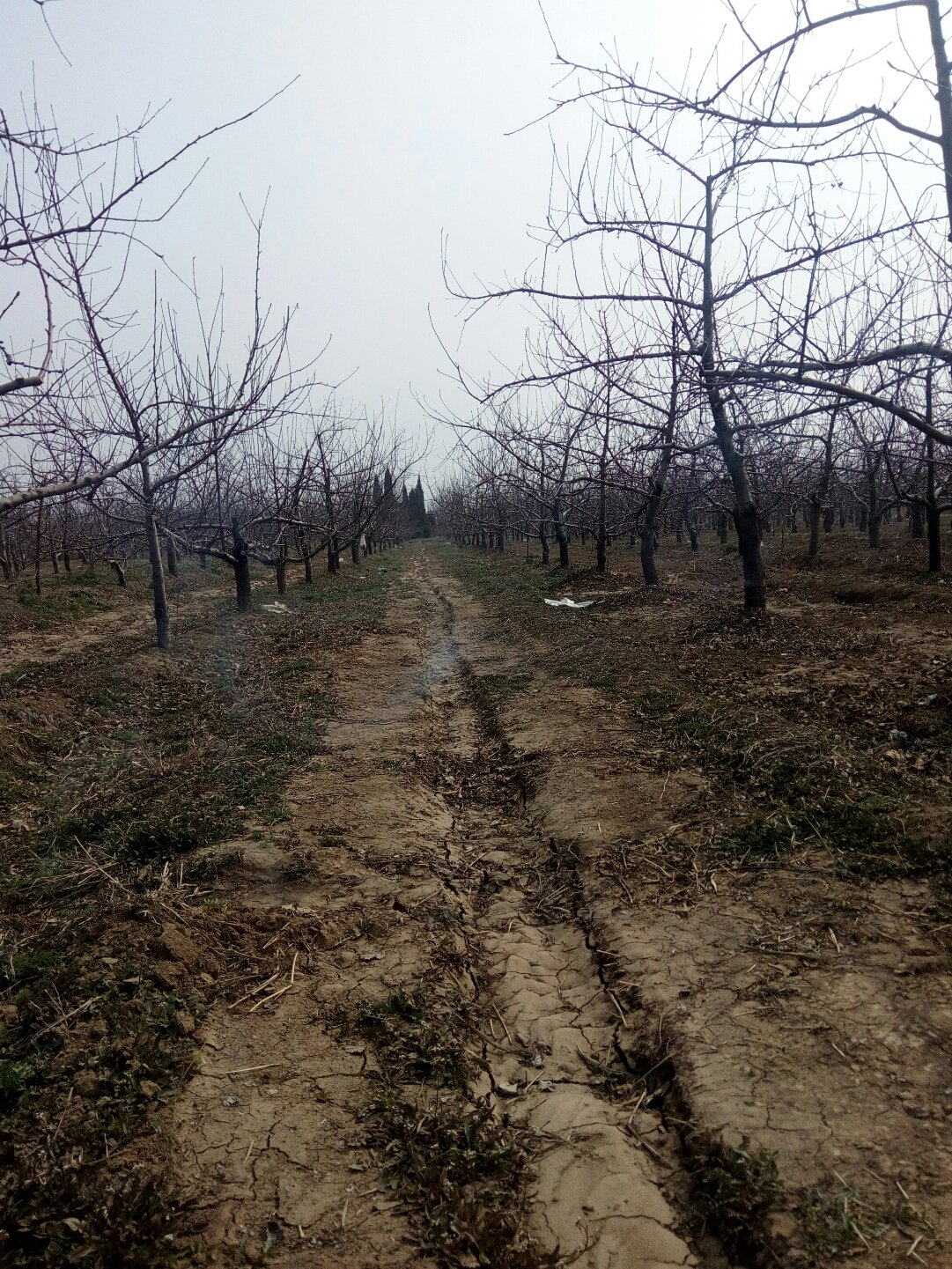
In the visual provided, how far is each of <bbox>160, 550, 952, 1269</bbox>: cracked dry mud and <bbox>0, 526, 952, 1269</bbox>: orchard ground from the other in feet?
0.04

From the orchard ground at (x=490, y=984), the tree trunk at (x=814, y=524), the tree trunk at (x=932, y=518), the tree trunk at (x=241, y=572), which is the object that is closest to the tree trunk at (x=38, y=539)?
the orchard ground at (x=490, y=984)

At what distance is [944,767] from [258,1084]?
12.3 ft

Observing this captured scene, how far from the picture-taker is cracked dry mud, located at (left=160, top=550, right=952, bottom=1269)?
6.16 ft

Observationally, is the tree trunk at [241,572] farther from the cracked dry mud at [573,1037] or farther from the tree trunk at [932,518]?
the tree trunk at [932,518]

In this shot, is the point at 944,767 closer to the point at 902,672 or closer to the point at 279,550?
the point at 902,672

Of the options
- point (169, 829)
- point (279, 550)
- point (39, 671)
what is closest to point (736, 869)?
point (169, 829)

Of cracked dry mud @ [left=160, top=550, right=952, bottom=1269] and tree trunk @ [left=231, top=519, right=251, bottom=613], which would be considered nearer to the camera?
cracked dry mud @ [left=160, top=550, right=952, bottom=1269]

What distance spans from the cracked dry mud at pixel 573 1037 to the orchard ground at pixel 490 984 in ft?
0.04

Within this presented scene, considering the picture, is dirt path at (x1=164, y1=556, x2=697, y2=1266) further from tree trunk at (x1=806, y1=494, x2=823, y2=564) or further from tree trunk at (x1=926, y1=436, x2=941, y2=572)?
tree trunk at (x1=806, y1=494, x2=823, y2=564)

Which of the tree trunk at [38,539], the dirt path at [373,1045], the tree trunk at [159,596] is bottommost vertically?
the dirt path at [373,1045]

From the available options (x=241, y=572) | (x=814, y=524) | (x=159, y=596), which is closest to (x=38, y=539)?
(x=159, y=596)

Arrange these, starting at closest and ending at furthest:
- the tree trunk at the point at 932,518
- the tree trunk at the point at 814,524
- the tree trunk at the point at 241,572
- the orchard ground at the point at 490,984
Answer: the orchard ground at the point at 490,984 < the tree trunk at the point at 932,518 < the tree trunk at the point at 241,572 < the tree trunk at the point at 814,524

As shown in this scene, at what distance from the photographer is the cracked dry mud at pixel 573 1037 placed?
6.16 feet

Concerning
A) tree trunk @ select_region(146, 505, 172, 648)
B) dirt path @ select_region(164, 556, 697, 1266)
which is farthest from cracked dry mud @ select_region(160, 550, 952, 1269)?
tree trunk @ select_region(146, 505, 172, 648)
